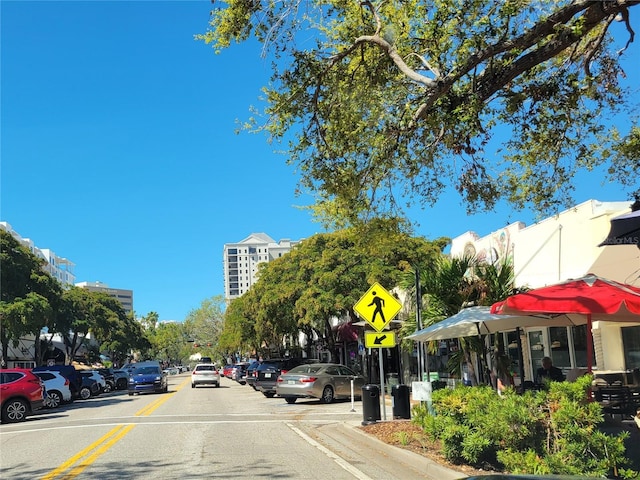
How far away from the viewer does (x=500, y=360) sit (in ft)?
44.9

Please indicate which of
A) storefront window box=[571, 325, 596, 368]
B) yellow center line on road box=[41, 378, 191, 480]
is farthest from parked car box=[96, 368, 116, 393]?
storefront window box=[571, 325, 596, 368]

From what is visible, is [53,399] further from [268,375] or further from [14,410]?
[268,375]

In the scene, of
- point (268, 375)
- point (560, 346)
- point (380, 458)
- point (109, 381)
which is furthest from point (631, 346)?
point (109, 381)

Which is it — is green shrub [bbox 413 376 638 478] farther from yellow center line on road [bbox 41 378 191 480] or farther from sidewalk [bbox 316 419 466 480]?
yellow center line on road [bbox 41 378 191 480]

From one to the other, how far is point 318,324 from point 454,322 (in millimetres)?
21100

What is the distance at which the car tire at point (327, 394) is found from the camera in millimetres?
21719

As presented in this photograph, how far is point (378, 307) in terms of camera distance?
1333 centimetres

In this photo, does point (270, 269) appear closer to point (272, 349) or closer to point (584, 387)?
point (584, 387)

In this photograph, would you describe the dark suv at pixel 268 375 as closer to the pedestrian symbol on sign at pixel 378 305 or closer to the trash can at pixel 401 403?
the trash can at pixel 401 403

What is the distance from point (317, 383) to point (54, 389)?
1145cm

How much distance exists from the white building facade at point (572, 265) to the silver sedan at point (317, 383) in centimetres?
624

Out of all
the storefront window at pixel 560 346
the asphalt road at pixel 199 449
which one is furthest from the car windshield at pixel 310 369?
the storefront window at pixel 560 346

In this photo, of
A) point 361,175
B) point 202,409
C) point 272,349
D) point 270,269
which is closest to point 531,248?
point 361,175

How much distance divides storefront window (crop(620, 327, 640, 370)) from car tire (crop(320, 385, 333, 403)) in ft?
33.4
